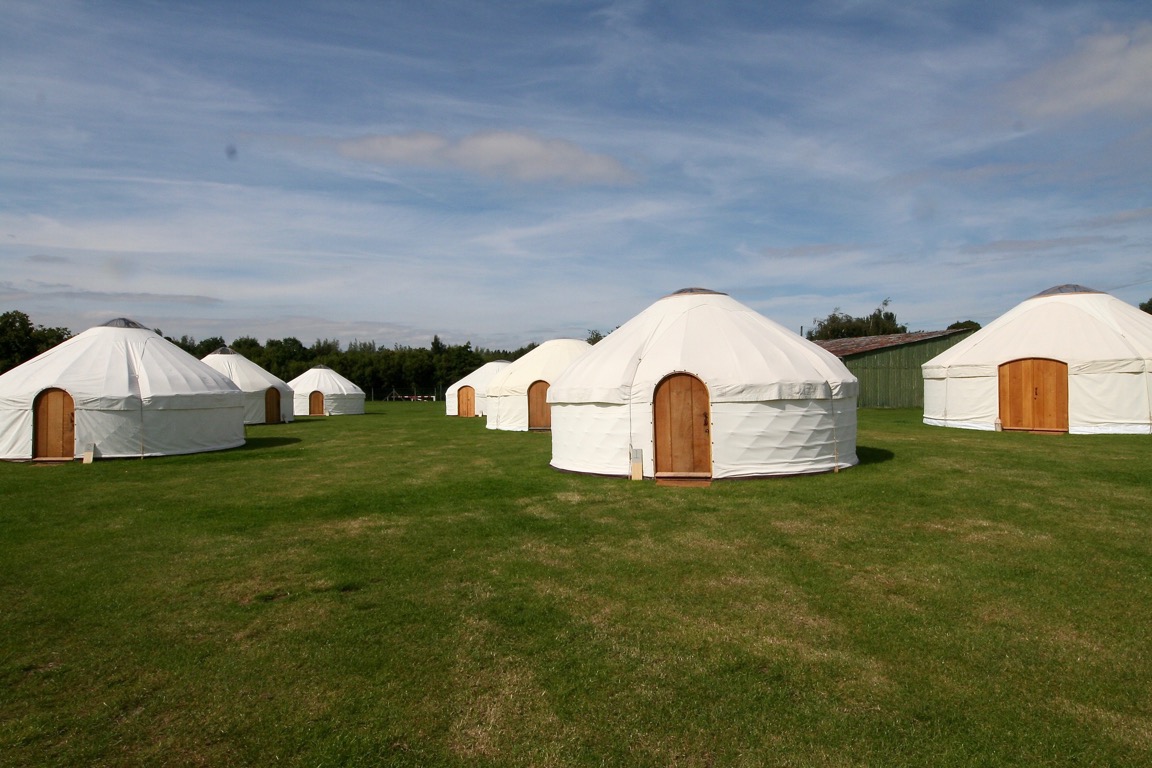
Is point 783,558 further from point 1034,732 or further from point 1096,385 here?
point 1096,385

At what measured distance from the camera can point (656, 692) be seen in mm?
3447

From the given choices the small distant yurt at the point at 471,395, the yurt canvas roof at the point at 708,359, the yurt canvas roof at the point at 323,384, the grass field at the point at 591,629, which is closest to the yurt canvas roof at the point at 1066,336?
the yurt canvas roof at the point at 708,359

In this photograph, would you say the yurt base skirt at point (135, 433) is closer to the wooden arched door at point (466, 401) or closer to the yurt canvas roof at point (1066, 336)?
the wooden arched door at point (466, 401)

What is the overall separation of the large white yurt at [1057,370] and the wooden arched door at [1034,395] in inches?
0.7

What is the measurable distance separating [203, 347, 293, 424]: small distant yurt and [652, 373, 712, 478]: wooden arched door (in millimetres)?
19270

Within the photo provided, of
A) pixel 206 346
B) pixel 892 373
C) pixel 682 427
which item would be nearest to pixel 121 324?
pixel 682 427

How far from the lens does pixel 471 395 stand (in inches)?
1159

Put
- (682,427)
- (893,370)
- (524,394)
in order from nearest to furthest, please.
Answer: (682,427), (524,394), (893,370)

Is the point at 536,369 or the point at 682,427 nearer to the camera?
the point at 682,427

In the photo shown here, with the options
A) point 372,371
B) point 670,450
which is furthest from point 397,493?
point 372,371

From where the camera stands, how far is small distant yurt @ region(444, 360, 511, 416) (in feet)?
94.9

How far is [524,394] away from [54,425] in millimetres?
11169

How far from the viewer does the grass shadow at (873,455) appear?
11.1m

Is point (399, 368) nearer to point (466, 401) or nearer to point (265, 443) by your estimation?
point (466, 401)
